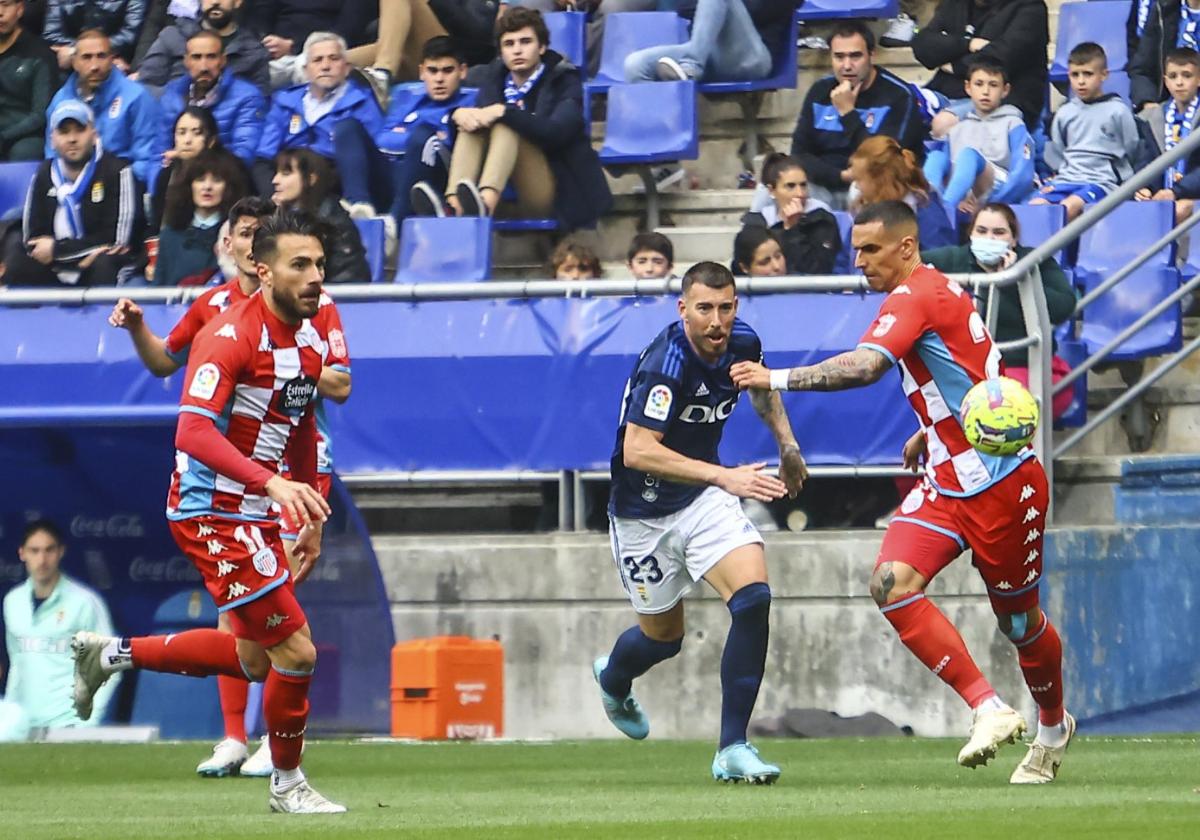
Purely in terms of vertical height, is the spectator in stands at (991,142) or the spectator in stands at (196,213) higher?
the spectator in stands at (991,142)

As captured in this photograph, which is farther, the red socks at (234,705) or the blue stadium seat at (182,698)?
the blue stadium seat at (182,698)

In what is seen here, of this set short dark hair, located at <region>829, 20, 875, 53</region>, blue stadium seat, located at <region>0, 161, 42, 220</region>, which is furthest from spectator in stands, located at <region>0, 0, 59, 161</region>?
short dark hair, located at <region>829, 20, 875, 53</region>

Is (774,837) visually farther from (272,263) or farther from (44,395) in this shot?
(44,395)

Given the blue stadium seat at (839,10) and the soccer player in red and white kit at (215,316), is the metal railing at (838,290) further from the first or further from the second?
the blue stadium seat at (839,10)

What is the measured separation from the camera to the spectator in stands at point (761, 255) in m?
13.2

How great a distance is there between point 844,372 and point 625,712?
2.47 meters

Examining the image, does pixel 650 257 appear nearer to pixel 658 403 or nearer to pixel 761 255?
pixel 761 255

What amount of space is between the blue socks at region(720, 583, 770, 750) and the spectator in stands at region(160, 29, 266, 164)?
758 centimetres

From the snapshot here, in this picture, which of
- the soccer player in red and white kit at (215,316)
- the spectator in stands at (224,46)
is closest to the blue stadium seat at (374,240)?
the spectator in stands at (224,46)

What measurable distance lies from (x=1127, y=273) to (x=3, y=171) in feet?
27.3

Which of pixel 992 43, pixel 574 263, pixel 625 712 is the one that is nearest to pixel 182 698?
pixel 574 263

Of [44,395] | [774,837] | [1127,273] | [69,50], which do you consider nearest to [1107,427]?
[1127,273]

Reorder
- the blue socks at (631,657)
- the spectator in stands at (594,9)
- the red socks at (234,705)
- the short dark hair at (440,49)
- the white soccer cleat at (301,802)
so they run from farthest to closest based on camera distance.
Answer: the spectator in stands at (594,9), the short dark hair at (440,49), the red socks at (234,705), the blue socks at (631,657), the white soccer cleat at (301,802)

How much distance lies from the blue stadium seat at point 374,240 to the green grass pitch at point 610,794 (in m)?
3.41
